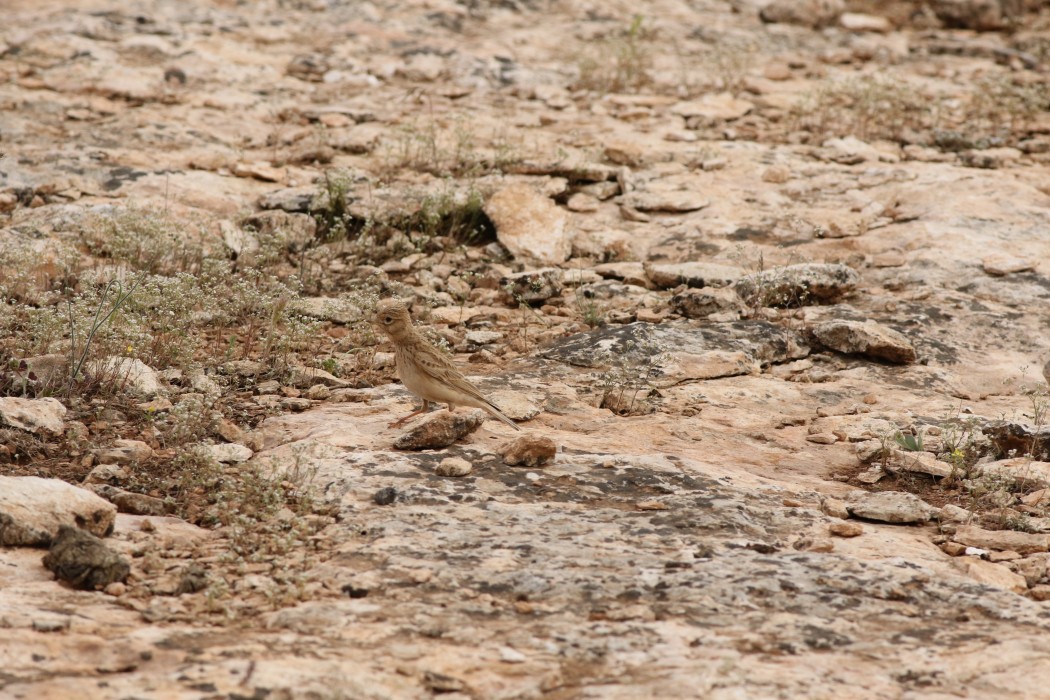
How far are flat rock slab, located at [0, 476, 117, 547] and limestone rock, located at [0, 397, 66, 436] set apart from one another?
0.78 metres

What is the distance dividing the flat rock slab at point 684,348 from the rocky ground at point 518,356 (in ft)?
0.11

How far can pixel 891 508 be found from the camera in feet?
15.4

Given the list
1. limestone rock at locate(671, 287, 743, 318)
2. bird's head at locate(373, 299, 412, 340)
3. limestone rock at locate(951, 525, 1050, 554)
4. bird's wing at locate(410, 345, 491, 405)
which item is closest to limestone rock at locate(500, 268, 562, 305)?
limestone rock at locate(671, 287, 743, 318)

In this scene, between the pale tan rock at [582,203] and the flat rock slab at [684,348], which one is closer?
the flat rock slab at [684,348]

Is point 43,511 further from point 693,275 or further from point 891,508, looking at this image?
point 693,275

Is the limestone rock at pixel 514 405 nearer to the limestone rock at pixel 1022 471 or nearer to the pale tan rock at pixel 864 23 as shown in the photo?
the limestone rock at pixel 1022 471

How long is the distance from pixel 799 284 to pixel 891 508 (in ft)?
8.31

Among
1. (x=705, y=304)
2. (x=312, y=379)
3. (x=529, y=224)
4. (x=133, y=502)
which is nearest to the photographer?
(x=133, y=502)

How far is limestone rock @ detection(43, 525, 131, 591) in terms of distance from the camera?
149 inches

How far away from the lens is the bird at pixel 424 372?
523 cm

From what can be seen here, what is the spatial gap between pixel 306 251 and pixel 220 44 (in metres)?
4.22

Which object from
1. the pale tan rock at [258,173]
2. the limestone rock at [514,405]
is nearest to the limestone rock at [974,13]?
the pale tan rock at [258,173]

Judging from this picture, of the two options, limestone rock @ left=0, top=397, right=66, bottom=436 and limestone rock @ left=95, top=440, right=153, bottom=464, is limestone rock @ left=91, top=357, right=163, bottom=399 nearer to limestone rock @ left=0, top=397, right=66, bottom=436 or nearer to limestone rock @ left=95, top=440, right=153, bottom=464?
limestone rock @ left=0, top=397, right=66, bottom=436

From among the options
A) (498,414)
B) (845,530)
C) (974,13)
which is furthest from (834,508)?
(974,13)
